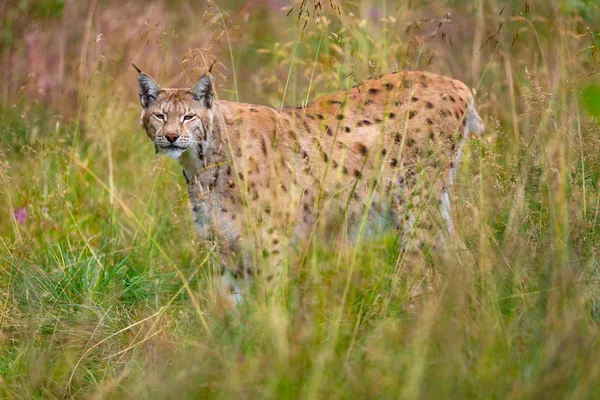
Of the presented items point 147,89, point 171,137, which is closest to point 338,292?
point 171,137

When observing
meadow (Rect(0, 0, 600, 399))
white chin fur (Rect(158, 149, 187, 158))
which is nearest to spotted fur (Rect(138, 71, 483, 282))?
white chin fur (Rect(158, 149, 187, 158))

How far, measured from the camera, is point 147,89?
5371 millimetres

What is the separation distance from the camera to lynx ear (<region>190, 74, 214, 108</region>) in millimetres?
5168

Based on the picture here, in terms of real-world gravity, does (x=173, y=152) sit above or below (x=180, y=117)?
below

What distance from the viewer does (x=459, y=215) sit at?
4.12 metres

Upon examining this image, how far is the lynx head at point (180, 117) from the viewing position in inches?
201

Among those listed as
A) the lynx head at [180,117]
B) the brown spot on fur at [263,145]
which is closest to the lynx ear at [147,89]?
the lynx head at [180,117]

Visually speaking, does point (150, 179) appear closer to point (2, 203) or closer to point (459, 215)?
point (2, 203)

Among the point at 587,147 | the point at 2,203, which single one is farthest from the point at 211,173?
the point at 587,147

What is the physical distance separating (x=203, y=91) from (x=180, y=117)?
0.20m

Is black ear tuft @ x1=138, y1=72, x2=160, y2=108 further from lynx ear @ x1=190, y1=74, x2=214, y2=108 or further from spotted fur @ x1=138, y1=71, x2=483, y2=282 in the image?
lynx ear @ x1=190, y1=74, x2=214, y2=108

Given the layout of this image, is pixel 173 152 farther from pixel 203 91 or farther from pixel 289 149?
pixel 289 149

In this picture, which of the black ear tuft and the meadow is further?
the black ear tuft

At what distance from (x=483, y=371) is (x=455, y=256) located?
40.2 inches
